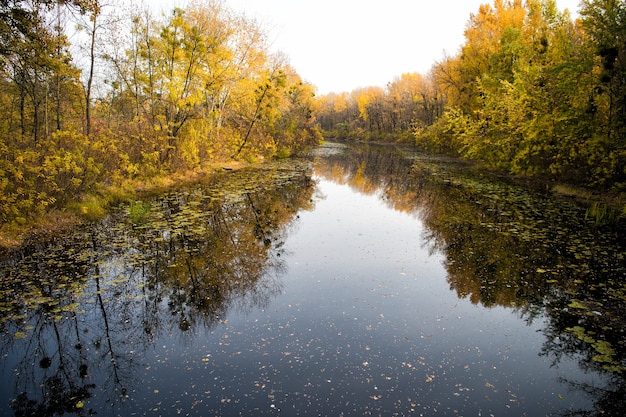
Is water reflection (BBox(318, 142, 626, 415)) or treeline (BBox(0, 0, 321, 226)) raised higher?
treeline (BBox(0, 0, 321, 226))

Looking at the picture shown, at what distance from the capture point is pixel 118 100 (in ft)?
70.5

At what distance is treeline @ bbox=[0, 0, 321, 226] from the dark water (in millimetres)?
2235

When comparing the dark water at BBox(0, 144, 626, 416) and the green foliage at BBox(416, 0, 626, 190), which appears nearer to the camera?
the dark water at BBox(0, 144, 626, 416)

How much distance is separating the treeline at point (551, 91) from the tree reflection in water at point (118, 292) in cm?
1309

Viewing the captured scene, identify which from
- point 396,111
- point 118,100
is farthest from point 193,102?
point 396,111

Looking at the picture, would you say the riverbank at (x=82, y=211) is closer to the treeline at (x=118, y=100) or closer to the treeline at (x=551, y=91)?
the treeline at (x=118, y=100)

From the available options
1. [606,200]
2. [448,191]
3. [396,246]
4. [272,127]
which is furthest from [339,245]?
[272,127]

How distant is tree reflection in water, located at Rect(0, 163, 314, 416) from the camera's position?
4590 millimetres

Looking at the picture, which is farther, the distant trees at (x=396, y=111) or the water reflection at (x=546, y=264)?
the distant trees at (x=396, y=111)

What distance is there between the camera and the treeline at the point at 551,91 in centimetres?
1410

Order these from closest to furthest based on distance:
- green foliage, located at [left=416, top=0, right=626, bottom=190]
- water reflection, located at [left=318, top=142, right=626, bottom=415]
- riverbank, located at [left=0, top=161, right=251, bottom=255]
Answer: water reflection, located at [left=318, top=142, right=626, bottom=415] → riverbank, located at [left=0, top=161, right=251, bottom=255] → green foliage, located at [left=416, top=0, right=626, bottom=190]

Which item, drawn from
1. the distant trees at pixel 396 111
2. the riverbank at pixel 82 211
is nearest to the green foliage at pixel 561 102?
the riverbank at pixel 82 211

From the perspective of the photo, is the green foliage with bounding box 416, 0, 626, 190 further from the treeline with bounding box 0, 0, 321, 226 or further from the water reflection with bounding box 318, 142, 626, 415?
the treeline with bounding box 0, 0, 321, 226

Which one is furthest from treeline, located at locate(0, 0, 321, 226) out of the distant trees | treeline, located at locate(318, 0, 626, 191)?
the distant trees
